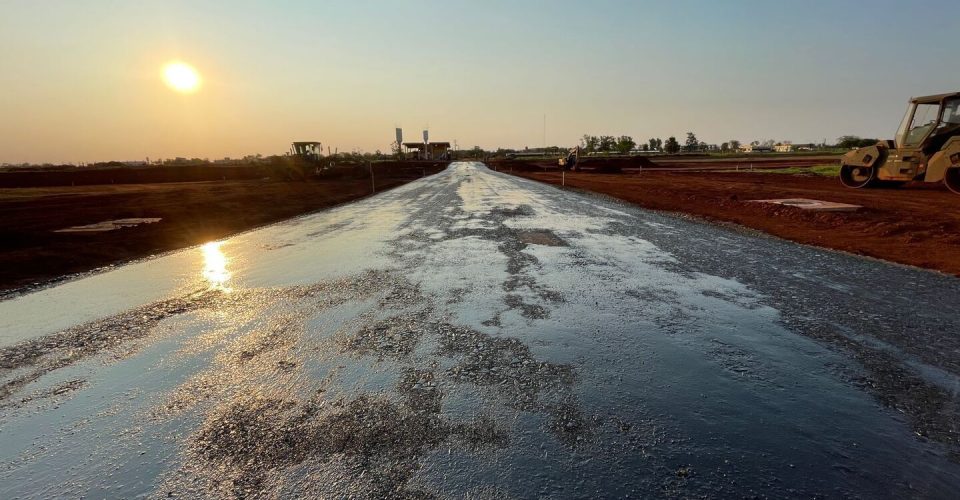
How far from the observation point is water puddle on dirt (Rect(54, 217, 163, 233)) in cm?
1094

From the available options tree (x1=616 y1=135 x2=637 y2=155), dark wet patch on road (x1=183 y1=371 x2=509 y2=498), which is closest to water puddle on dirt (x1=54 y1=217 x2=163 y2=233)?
dark wet patch on road (x1=183 y1=371 x2=509 y2=498)

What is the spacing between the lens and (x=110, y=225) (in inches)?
468

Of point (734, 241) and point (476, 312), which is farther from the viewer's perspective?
point (734, 241)

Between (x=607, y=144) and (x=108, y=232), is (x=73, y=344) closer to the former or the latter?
(x=108, y=232)

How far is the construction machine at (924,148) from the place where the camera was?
50.8 feet

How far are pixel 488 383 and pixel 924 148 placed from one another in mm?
22404

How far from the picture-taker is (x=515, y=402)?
3.13 m

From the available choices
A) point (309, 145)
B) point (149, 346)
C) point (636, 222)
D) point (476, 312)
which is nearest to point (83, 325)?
point (149, 346)

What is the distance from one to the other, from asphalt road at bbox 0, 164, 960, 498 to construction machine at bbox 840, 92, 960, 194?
14.0m

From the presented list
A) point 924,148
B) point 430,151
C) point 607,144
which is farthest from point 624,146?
point 924,148

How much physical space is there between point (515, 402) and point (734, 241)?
8.22 metres

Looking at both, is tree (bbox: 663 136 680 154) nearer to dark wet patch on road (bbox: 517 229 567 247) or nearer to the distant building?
the distant building

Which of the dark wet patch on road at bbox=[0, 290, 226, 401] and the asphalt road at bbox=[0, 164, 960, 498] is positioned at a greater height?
the dark wet patch on road at bbox=[0, 290, 226, 401]

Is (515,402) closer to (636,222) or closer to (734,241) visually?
(734,241)
